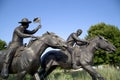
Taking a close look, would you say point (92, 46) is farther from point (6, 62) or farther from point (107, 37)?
point (107, 37)

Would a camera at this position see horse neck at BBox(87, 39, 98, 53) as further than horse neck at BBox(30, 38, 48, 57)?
Yes

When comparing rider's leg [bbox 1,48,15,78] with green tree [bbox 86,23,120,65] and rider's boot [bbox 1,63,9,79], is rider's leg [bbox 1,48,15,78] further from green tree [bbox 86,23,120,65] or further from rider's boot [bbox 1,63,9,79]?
green tree [bbox 86,23,120,65]

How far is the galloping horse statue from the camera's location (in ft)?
29.5

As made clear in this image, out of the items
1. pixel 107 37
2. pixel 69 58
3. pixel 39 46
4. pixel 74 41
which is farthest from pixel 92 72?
pixel 107 37

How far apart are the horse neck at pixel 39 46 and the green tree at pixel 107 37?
2345 cm

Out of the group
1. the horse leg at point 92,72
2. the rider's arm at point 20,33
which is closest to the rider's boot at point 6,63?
the rider's arm at point 20,33

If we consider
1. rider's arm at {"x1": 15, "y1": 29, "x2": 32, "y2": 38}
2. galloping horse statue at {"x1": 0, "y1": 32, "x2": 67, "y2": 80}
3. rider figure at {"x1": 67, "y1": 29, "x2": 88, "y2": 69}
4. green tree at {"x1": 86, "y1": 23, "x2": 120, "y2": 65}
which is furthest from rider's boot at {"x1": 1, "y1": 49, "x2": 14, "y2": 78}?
green tree at {"x1": 86, "y1": 23, "x2": 120, "y2": 65}

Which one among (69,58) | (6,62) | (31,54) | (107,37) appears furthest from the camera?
(107,37)

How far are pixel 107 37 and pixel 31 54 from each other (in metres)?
28.7

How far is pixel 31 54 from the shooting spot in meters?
9.08

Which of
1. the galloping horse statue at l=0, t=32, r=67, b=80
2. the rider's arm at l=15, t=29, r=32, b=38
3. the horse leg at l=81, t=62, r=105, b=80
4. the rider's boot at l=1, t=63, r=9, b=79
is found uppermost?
the rider's arm at l=15, t=29, r=32, b=38

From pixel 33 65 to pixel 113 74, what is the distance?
17.9ft

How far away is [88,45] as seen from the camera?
11.8 meters

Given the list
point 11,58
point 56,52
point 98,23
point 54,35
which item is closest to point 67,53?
point 56,52
